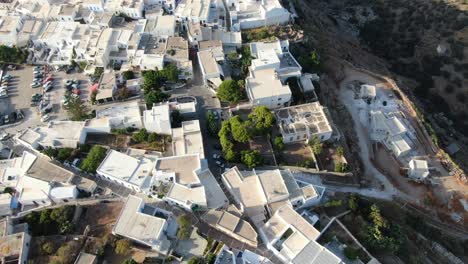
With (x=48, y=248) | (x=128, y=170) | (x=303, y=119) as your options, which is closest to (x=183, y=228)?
(x=128, y=170)

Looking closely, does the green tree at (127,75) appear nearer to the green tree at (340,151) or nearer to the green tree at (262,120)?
the green tree at (262,120)

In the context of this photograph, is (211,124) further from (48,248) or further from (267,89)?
(48,248)

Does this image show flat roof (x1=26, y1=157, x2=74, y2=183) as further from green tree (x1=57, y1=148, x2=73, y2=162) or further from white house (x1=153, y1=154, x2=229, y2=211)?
white house (x1=153, y1=154, x2=229, y2=211)

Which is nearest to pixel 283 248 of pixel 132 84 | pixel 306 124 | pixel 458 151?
pixel 306 124

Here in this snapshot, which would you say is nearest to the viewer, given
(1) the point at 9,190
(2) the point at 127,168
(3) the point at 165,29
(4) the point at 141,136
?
(1) the point at 9,190

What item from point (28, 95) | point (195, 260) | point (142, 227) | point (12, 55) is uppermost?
point (12, 55)

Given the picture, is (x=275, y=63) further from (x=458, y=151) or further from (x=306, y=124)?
(x=458, y=151)

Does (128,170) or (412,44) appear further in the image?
(412,44)
